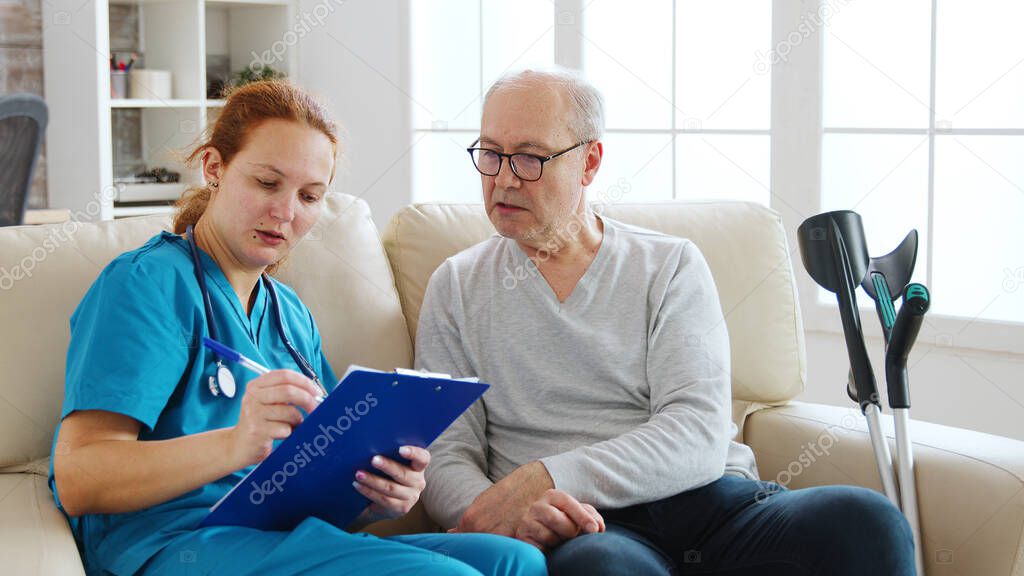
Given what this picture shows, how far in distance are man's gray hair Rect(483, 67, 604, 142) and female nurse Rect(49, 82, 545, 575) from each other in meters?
0.37

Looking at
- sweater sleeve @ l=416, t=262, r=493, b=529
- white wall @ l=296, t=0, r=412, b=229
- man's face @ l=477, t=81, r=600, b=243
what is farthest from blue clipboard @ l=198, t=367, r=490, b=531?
white wall @ l=296, t=0, r=412, b=229

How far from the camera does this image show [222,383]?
1474 millimetres

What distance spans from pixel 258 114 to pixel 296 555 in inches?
24.5

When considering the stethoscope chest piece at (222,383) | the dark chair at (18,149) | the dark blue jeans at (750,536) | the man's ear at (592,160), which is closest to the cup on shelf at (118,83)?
the dark chair at (18,149)

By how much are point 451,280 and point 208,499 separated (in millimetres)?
625

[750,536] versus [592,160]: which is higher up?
[592,160]

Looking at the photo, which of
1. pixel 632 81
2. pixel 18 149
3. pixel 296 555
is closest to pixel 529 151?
pixel 296 555

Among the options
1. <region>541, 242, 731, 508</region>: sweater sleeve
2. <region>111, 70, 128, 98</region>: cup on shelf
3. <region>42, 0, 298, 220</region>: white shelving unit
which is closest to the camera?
<region>541, 242, 731, 508</region>: sweater sleeve

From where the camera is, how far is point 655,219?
2.19 m

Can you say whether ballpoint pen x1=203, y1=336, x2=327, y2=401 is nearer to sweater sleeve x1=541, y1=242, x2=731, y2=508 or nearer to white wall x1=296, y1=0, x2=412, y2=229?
sweater sleeve x1=541, y1=242, x2=731, y2=508

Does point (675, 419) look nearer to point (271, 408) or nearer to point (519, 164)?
point (519, 164)

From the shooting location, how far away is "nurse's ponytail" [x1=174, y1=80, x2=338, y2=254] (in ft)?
5.18

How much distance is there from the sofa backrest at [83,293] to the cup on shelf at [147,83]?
7.22 feet

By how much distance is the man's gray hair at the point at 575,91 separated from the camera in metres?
1.88
